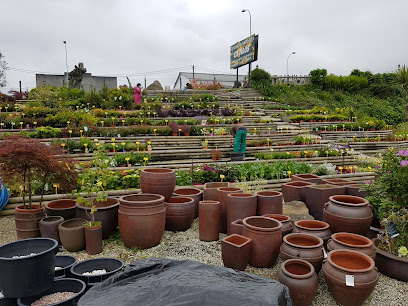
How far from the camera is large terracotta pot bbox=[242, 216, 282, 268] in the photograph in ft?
11.8

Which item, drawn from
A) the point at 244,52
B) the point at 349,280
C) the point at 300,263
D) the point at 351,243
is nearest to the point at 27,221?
the point at 300,263

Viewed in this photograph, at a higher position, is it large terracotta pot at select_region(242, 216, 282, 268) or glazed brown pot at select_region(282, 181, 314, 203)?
glazed brown pot at select_region(282, 181, 314, 203)

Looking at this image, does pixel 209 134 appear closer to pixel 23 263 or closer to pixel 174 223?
pixel 174 223

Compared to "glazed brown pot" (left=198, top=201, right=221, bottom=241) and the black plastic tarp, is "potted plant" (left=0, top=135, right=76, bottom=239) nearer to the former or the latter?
"glazed brown pot" (left=198, top=201, right=221, bottom=241)

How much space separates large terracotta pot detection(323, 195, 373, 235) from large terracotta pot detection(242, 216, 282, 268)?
842 mm

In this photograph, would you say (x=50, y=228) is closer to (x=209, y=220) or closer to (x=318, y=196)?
(x=209, y=220)

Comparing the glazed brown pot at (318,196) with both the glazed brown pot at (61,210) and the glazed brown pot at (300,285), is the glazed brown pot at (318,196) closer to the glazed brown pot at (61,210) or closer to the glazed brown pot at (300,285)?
the glazed brown pot at (300,285)

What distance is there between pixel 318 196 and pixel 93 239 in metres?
3.40

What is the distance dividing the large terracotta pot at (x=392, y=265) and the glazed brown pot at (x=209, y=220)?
2084mm

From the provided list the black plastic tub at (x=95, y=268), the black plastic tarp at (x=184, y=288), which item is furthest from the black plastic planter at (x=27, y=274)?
the black plastic tarp at (x=184, y=288)

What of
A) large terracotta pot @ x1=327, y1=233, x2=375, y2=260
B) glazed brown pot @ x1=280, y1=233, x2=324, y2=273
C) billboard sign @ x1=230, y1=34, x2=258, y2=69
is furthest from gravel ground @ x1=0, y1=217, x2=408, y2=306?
billboard sign @ x1=230, y1=34, x2=258, y2=69

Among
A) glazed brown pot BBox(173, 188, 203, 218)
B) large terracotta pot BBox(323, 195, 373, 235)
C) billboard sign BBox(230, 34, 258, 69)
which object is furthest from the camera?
billboard sign BBox(230, 34, 258, 69)

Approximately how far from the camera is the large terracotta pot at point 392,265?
11.6ft

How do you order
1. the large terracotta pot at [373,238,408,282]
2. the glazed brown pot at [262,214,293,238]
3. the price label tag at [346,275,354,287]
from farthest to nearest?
the glazed brown pot at [262,214,293,238]
the large terracotta pot at [373,238,408,282]
the price label tag at [346,275,354,287]
